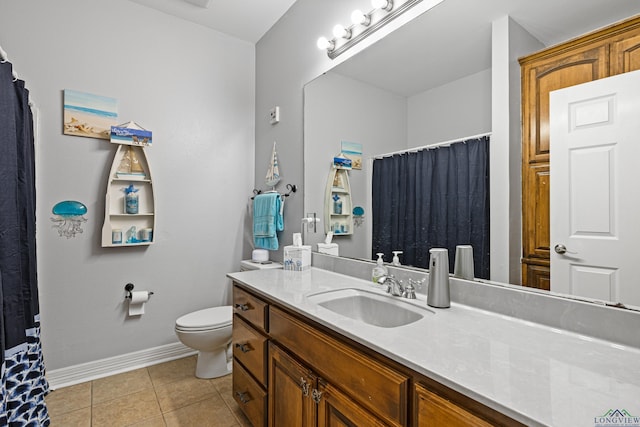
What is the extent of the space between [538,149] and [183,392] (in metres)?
2.38

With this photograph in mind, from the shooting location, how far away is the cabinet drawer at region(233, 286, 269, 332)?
1.47 m

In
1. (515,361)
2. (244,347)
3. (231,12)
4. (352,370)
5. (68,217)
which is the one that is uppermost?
(231,12)

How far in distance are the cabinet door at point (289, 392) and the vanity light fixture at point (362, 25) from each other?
169cm

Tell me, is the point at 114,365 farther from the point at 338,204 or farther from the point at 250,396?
the point at 338,204

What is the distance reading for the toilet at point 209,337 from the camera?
2082 millimetres

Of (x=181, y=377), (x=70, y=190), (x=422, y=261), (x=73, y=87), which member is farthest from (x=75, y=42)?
(x=422, y=261)

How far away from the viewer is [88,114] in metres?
2.24

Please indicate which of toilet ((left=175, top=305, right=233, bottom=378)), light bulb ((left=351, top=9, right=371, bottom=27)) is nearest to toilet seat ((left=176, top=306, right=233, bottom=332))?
toilet ((left=175, top=305, right=233, bottom=378))

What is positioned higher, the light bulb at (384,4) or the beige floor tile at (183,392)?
the light bulb at (384,4)

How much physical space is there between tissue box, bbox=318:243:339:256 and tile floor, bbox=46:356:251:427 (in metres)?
1.08

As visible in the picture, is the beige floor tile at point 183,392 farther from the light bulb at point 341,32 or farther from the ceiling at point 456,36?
the light bulb at point 341,32

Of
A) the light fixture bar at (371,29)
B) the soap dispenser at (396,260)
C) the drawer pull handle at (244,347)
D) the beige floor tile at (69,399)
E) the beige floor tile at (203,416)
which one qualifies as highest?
the light fixture bar at (371,29)

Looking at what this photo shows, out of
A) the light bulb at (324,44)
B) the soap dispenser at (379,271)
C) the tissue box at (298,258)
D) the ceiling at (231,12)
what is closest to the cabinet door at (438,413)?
the soap dispenser at (379,271)

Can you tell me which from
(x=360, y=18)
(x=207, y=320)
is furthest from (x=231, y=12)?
(x=207, y=320)
